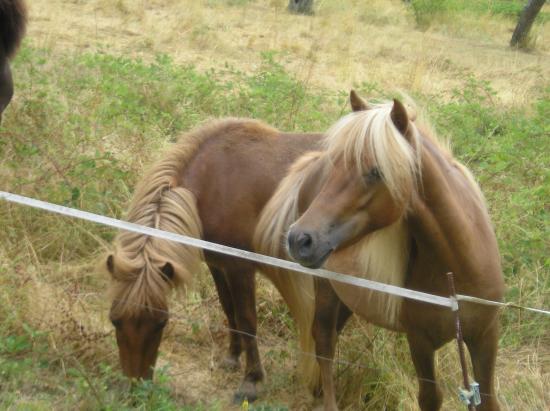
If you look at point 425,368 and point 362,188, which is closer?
point 362,188

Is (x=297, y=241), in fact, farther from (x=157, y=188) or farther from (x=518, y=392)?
(x=518, y=392)

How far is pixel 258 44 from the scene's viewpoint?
11102 millimetres

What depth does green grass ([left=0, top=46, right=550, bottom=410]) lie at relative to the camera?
392 centimetres

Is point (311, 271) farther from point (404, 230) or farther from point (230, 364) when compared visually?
point (230, 364)

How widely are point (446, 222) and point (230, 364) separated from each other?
2.21m

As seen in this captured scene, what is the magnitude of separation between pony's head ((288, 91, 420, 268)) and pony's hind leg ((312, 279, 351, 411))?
3.80 ft

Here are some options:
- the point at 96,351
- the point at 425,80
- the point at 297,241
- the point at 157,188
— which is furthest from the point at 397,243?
the point at 425,80

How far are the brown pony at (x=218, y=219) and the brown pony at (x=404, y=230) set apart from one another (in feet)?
2.20

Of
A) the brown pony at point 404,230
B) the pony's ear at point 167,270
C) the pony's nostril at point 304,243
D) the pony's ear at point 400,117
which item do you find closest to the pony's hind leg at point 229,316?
the pony's ear at point 167,270

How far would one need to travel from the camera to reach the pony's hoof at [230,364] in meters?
4.62

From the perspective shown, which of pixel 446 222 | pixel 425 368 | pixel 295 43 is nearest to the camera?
pixel 446 222

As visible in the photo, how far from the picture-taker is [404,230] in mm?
3008

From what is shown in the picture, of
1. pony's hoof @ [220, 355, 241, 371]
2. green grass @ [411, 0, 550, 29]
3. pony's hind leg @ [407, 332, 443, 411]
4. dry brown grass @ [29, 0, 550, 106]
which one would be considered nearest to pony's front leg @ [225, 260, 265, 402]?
pony's hoof @ [220, 355, 241, 371]

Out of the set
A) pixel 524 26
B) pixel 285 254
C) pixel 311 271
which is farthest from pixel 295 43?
pixel 311 271
